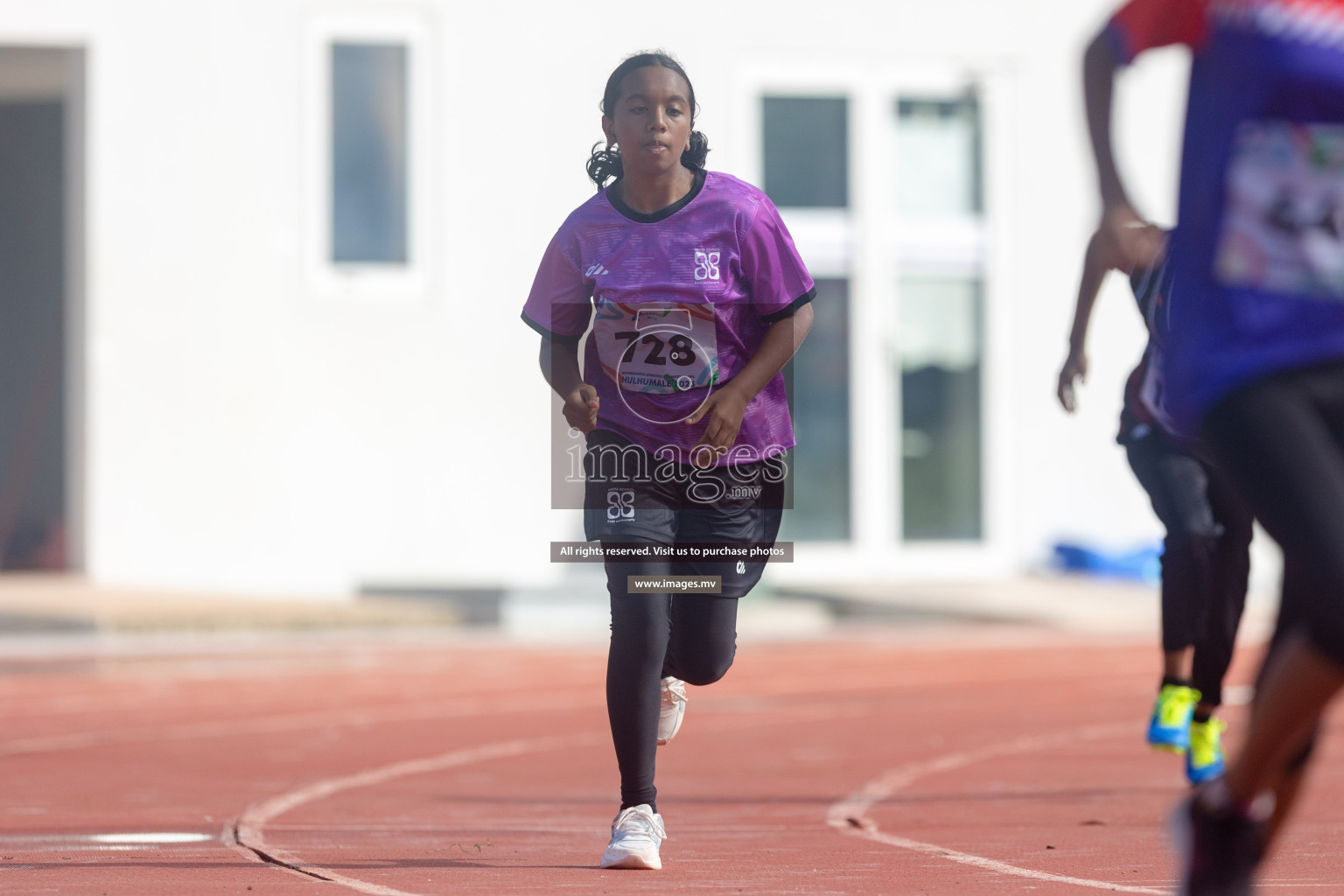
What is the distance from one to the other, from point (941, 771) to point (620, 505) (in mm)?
3116

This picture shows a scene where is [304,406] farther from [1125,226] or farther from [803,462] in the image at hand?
[1125,226]

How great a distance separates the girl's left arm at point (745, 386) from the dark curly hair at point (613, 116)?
1.73 ft

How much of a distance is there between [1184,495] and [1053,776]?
1617 millimetres

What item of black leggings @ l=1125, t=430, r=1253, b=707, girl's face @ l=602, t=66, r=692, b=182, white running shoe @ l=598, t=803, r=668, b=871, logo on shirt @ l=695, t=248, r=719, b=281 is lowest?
white running shoe @ l=598, t=803, r=668, b=871

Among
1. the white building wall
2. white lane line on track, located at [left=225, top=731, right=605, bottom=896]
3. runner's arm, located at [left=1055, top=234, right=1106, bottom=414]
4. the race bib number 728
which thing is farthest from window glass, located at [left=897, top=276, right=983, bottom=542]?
the race bib number 728

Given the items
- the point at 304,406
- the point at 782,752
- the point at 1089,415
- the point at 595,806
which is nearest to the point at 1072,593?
the point at 1089,415

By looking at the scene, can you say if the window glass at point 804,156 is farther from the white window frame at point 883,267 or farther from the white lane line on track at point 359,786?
the white lane line on track at point 359,786

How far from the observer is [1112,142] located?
3.36 metres

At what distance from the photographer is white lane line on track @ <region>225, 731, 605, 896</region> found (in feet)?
16.1

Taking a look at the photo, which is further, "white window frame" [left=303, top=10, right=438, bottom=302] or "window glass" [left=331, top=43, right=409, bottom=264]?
"window glass" [left=331, top=43, right=409, bottom=264]

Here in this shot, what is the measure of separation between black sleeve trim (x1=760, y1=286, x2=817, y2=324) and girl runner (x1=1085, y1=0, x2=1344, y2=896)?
1792 mm

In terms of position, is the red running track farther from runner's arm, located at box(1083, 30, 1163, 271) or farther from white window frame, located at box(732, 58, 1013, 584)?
white window frame, located at box(732, 58, 1013, 584)

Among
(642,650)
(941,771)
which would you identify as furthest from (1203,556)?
(642,650)

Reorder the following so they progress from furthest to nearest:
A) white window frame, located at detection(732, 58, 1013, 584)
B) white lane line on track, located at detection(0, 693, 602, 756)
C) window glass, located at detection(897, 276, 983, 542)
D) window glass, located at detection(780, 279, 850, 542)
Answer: window glass, located at detection(897, 276, 983, 542) < window glass, located at detection(780, 279, 850, 542) < white window frame, located at detection(732, 58, 1013, 584) < white lane line on track, located at detection(0, 693, 602, 756)
